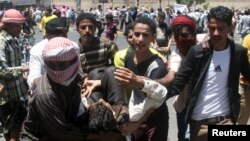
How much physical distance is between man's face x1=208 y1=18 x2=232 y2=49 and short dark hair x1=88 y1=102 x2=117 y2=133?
4.13 ft

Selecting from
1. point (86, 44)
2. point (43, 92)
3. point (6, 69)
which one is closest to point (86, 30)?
point (86, 44)

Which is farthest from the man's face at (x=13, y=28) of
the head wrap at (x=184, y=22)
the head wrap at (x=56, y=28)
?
the head wrap at (x=184, y=22)

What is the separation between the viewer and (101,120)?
3.21m

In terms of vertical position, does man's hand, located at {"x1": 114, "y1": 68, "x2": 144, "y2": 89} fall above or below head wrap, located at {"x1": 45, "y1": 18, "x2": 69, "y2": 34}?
below

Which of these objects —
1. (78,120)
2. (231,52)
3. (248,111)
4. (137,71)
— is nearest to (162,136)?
(137,71)

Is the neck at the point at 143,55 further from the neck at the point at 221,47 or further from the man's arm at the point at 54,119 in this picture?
the man's arm at the point at 54,119

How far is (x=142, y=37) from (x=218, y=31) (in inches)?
23.2

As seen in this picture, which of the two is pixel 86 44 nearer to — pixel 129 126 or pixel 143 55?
pixel 143 55

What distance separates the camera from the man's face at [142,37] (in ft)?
14.0

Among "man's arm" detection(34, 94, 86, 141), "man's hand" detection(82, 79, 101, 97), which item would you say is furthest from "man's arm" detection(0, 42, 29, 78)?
"man's arm" detection(34, 94, 86, 141)

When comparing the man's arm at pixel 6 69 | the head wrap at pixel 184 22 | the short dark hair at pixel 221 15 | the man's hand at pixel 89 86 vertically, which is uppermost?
the short dark hair at pixel 221 15

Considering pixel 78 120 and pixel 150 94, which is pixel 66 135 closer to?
pixel 78 120

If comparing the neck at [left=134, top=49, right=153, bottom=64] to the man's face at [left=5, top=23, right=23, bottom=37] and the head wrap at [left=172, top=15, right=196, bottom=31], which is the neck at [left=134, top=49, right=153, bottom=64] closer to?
the head wrap at [left=172, top=15, right=196, bottom=31]

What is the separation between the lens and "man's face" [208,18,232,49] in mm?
4141
